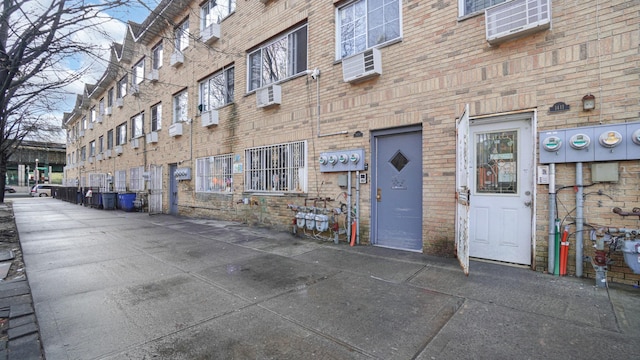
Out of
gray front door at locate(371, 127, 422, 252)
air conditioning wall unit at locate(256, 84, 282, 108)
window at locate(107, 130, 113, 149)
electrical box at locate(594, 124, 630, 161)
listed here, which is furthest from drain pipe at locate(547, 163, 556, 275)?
window at locate(107, 130, 113, 149)

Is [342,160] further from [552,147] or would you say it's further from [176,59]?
[176,59]

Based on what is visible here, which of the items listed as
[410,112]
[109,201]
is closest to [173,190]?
[109,201]

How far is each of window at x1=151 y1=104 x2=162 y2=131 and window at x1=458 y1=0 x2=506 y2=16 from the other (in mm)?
13817

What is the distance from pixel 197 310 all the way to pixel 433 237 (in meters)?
3.92

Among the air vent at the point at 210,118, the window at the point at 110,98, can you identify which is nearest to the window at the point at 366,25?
the air vent at the point at 210,118

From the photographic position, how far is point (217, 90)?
35.3 ft

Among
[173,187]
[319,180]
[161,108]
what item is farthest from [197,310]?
[161,108]

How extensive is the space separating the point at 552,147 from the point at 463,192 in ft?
4.27

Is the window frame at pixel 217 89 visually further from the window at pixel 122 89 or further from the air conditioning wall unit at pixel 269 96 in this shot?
the window at pixel 122 89

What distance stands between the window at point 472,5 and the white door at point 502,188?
1879 mm

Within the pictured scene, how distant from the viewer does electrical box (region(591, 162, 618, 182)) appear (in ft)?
12.1

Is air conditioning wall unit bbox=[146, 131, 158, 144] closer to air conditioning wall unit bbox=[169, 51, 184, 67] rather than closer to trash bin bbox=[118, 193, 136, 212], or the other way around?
trash bin bbox=[118, 193, 136, 212]

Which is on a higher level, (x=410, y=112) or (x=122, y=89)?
(x=122, y=89)

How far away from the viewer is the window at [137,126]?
16.1 metres
